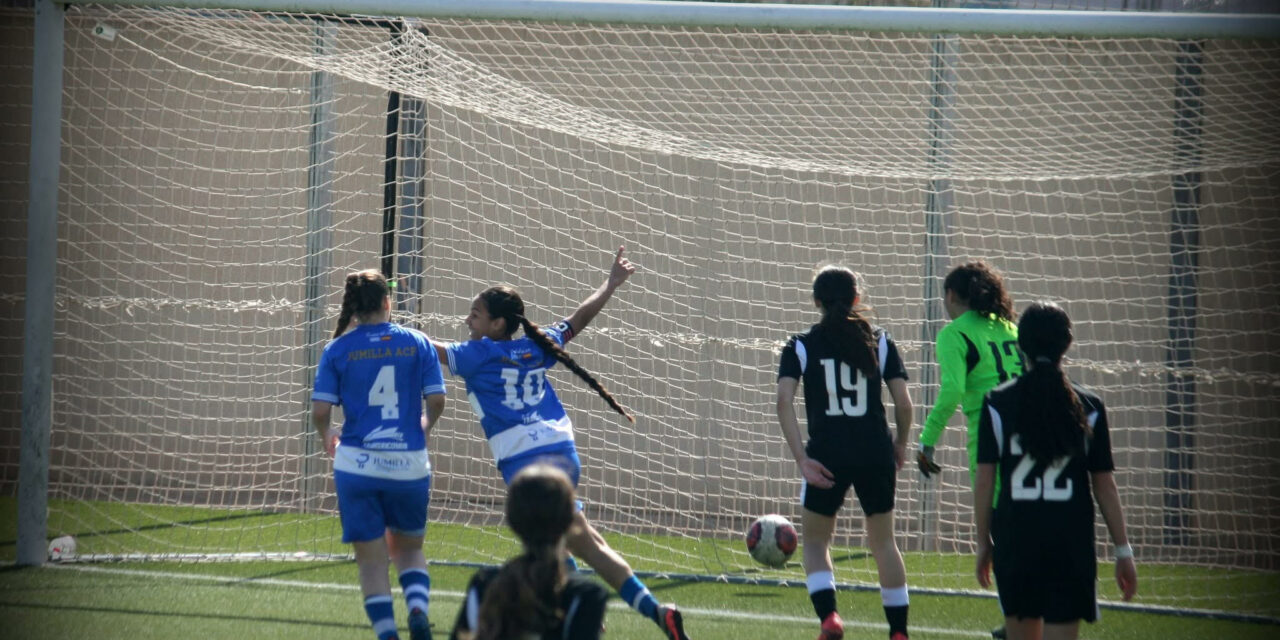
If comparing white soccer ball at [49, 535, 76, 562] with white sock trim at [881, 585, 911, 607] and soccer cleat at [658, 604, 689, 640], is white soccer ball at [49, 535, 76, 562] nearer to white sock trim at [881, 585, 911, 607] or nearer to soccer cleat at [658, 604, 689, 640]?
soccer cleat at [658, 604, 689, 640]

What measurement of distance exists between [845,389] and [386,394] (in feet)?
6.39

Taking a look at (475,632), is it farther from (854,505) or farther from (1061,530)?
(854,505)

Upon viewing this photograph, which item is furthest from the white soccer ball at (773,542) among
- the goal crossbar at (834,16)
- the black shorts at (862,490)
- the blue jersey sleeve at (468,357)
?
the goal crossbar at (834,16)

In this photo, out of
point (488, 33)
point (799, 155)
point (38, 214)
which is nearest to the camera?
point (38, 214)

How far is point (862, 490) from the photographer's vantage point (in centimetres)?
514

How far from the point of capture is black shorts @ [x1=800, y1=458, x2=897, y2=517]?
200 inches

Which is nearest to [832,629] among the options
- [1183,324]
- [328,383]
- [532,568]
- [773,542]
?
[773,542]

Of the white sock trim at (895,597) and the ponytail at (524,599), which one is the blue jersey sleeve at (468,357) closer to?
the white sock trim at (895,597)

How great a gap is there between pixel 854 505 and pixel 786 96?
11.2 feet

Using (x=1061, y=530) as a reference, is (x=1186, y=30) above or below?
above

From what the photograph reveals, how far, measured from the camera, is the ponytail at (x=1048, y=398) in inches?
142

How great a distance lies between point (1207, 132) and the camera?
8.40 m

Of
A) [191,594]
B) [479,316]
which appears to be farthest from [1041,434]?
[191,594]

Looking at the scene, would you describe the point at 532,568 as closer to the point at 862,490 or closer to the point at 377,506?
the point at 377,506
